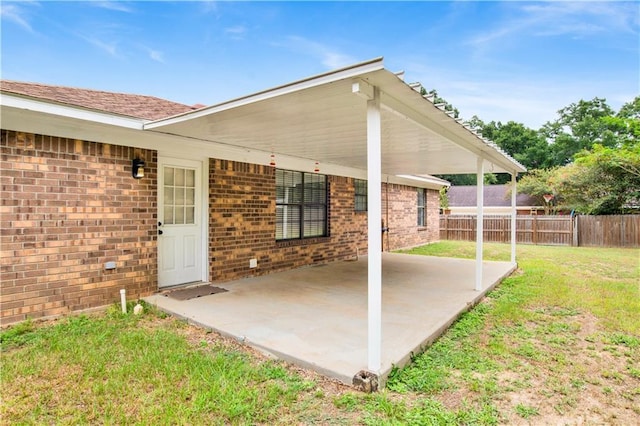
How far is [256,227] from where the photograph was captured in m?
7.25

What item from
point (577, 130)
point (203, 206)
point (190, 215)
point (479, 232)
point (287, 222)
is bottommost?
point (479, 232)

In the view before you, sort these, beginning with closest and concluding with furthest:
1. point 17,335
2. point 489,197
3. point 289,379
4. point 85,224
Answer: point 289,379, point 17,335, point 85,224, point 489,197

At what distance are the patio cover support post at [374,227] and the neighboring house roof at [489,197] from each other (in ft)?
89.8

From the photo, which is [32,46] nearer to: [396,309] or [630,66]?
[396,309]

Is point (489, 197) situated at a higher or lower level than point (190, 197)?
higher

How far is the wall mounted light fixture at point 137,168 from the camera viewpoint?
531 centimetres

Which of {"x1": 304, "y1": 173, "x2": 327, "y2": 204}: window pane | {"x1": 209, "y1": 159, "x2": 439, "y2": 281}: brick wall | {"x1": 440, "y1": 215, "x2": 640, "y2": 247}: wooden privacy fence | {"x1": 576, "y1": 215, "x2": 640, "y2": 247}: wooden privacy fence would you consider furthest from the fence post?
{"x1": 304, "y1": 173, "x2": 327, "y2": 204}: window pane

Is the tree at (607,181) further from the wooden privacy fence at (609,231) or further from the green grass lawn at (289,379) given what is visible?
the green grass lawn at (289,379)

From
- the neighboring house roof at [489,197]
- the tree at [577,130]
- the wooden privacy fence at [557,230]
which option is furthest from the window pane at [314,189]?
the tree at [577,130]

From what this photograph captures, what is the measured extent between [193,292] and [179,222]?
122 centimetres

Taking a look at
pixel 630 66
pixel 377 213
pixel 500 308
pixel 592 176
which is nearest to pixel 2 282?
pixel 377 213

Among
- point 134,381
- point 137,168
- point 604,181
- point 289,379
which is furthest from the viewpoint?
point 604,181

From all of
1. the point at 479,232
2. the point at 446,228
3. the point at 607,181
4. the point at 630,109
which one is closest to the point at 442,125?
the point at 479,232

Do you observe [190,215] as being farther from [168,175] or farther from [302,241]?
[302,241]
